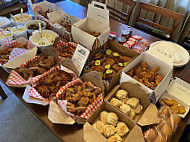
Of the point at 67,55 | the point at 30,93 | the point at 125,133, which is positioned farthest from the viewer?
the point at 67,55

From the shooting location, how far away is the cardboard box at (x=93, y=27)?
125 cm

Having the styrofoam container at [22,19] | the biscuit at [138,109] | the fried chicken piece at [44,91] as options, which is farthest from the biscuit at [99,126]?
the styrofoam container at [22,19]

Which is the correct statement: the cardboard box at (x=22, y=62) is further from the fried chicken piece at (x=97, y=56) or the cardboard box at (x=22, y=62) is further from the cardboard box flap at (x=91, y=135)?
the cardboard box flap at (x=91, y=135)

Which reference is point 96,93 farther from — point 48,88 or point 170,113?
point 170,113

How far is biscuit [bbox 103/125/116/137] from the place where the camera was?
2.77 feet

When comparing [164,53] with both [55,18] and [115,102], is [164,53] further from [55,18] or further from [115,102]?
[55,18]

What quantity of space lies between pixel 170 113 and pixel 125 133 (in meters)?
0.30

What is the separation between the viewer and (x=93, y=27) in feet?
5.02

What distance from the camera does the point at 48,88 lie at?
1.05m

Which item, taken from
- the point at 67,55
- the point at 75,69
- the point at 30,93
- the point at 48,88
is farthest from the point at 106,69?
the point at 30,93

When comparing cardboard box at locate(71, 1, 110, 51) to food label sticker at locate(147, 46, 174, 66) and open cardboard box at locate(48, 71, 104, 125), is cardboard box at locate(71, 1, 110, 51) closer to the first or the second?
food label sticker at locate(147, 46, 174, 66)

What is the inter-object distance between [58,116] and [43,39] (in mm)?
807

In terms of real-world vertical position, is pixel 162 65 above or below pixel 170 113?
above

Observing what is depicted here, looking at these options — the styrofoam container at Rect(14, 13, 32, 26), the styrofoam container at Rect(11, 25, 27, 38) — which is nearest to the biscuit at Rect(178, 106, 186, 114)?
the styrofoam container at Rect(11, 25, 27, 38)
